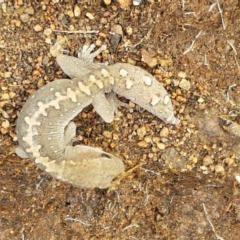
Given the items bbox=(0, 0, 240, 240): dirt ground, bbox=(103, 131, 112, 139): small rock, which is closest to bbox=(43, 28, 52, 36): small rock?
bbox=(0, 0, 240, 240): dirt ground

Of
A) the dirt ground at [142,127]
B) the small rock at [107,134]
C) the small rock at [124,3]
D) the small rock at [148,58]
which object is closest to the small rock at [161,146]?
the dirt ground at [142,127]

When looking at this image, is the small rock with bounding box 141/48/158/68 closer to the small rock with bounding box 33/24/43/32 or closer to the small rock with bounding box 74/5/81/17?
the small rock with bounding box 74/5/81/17

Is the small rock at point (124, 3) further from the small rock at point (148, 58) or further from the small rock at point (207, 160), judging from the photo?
the small rock at point (207, 160)

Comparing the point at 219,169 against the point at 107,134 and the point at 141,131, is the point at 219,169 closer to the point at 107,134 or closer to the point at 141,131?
the point at 141,131

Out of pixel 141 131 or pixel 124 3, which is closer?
pixel 124 3

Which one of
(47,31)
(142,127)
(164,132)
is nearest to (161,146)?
(164,132)

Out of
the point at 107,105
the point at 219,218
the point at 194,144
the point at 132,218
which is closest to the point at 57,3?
the point at 107,105

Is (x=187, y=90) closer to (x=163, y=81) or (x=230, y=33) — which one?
(x=163, y=81)
